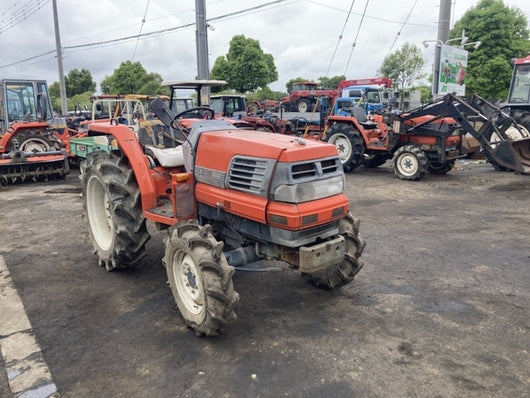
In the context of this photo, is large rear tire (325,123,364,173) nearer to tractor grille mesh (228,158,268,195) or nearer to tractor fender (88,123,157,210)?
tractor fender (88,123,157,210)

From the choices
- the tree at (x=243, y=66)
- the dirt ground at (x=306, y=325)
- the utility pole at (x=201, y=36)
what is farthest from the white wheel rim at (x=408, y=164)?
the tree at (x=243, y=66)

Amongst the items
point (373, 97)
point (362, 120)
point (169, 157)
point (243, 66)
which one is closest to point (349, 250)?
point (169, 157)

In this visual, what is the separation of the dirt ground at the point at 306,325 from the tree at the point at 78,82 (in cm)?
4089

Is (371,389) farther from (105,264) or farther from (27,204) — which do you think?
(27,204)

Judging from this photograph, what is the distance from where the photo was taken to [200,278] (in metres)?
3.13

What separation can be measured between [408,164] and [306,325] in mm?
7400

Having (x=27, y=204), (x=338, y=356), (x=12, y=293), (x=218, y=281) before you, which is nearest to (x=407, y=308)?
(x=338, y=356)

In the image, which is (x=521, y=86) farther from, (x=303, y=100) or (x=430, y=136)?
(x=303, y=100)

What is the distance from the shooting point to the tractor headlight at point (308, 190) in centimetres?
306

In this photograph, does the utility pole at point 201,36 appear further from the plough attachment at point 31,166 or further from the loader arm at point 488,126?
the loader arm at point 488,126

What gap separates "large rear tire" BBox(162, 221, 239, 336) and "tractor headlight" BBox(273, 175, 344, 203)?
1.92ft

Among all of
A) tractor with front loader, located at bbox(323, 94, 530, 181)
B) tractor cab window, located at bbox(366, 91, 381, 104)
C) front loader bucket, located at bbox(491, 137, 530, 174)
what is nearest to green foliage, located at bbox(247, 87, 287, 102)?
tractor cab window, located at bbox(366, 91, 381, 104)

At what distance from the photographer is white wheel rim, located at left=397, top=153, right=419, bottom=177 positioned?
32.2 feet

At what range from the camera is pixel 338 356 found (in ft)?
9.96
